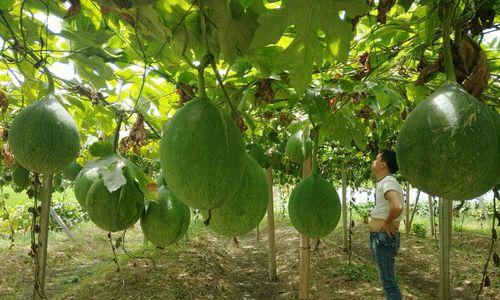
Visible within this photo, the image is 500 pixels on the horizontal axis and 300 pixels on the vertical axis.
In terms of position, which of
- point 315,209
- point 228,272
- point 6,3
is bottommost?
point 228,272

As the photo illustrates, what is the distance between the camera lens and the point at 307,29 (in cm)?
146

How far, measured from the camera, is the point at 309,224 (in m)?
2.17

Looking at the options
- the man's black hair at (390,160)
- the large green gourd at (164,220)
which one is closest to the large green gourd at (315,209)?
the large green gourd at (164,220)

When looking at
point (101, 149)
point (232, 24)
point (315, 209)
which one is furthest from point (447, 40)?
point (101, 149)

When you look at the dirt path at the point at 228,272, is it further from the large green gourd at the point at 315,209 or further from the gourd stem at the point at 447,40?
the gourd stem at the point at 447,40

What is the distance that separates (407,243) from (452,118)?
40.1 ft

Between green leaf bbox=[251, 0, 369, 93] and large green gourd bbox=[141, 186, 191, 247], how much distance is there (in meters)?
0.71

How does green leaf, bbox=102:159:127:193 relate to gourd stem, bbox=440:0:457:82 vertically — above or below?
below

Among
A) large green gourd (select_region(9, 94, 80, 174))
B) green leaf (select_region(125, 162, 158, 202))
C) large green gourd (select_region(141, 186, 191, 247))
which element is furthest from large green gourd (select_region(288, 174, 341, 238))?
large green gourd (select_region(9, 94, 80, 174))

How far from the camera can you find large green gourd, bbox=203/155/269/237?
1.41 m

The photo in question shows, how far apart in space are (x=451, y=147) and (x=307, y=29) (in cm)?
66

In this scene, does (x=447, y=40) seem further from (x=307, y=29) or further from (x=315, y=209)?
(x=315, y=209)

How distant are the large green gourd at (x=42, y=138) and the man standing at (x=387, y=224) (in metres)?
4.40

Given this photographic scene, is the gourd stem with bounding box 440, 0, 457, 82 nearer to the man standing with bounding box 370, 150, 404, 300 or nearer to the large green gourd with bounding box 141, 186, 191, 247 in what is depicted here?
the large green gourd with bounding box 141, 186, 191, 247
